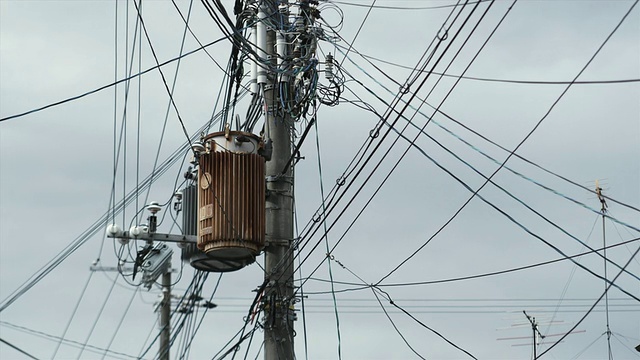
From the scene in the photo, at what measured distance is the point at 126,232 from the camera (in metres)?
17.0

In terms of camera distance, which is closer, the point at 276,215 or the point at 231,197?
the point at 231,197

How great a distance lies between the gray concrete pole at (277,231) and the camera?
15.9 meters

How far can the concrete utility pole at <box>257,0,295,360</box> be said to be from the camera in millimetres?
15953

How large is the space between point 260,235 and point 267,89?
225 cm

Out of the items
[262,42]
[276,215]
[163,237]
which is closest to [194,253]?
[163,237]

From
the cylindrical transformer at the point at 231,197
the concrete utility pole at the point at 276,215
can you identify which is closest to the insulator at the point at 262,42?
the concrete utility pole at the point at 276,215

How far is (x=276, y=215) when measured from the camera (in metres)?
16.5

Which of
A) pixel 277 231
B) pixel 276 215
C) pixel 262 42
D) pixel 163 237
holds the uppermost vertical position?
pixel 262 42

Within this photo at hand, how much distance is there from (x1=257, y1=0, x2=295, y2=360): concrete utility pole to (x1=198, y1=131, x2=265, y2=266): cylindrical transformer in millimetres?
393

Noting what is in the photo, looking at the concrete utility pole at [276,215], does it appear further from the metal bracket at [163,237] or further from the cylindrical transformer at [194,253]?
the metal bracket at [163,237]

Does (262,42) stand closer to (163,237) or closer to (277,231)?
(277,231)

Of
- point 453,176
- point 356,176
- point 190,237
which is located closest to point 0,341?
point 190,237

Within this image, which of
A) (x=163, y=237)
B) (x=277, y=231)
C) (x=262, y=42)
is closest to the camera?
(x=277, y=231)

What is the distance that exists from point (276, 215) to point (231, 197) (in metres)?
0.85
